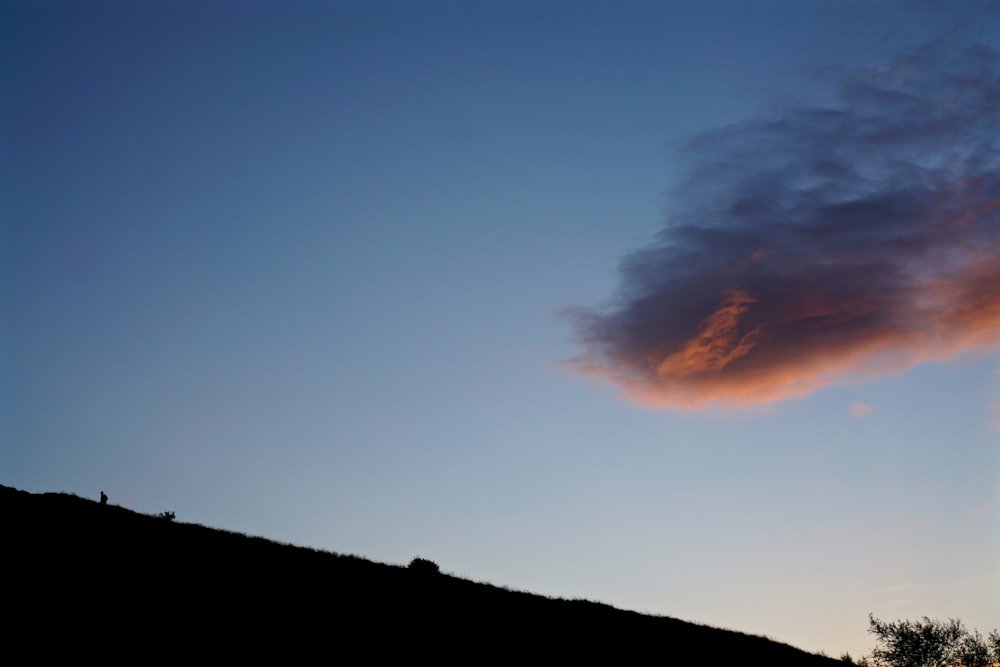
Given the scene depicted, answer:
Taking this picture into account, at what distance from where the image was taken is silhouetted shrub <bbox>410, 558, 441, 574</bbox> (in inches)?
1980

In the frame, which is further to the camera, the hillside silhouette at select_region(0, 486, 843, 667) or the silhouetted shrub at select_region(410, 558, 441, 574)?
the silhouetted shrub at select_region(410, 558, 441, 574)

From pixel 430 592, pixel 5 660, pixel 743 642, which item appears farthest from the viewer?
pixel 743 642

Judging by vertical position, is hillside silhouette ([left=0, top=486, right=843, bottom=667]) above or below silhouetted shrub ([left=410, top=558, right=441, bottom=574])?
below

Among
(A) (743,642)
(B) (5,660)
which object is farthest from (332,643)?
(A) (743,642)

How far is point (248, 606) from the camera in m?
Answer: 34.2

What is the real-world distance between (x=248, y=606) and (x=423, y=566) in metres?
18.3

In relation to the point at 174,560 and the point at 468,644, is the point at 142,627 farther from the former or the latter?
the point at 468,644

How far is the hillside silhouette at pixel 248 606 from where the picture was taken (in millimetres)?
28359

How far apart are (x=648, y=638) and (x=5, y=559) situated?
35880mm

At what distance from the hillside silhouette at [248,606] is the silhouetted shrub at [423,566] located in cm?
14

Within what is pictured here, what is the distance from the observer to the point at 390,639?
116 ft

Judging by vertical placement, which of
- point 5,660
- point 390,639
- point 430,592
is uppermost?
point 430,592

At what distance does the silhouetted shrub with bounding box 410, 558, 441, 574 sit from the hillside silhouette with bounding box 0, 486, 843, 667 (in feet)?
0.47

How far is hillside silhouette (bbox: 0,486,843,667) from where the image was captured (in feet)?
93.0
